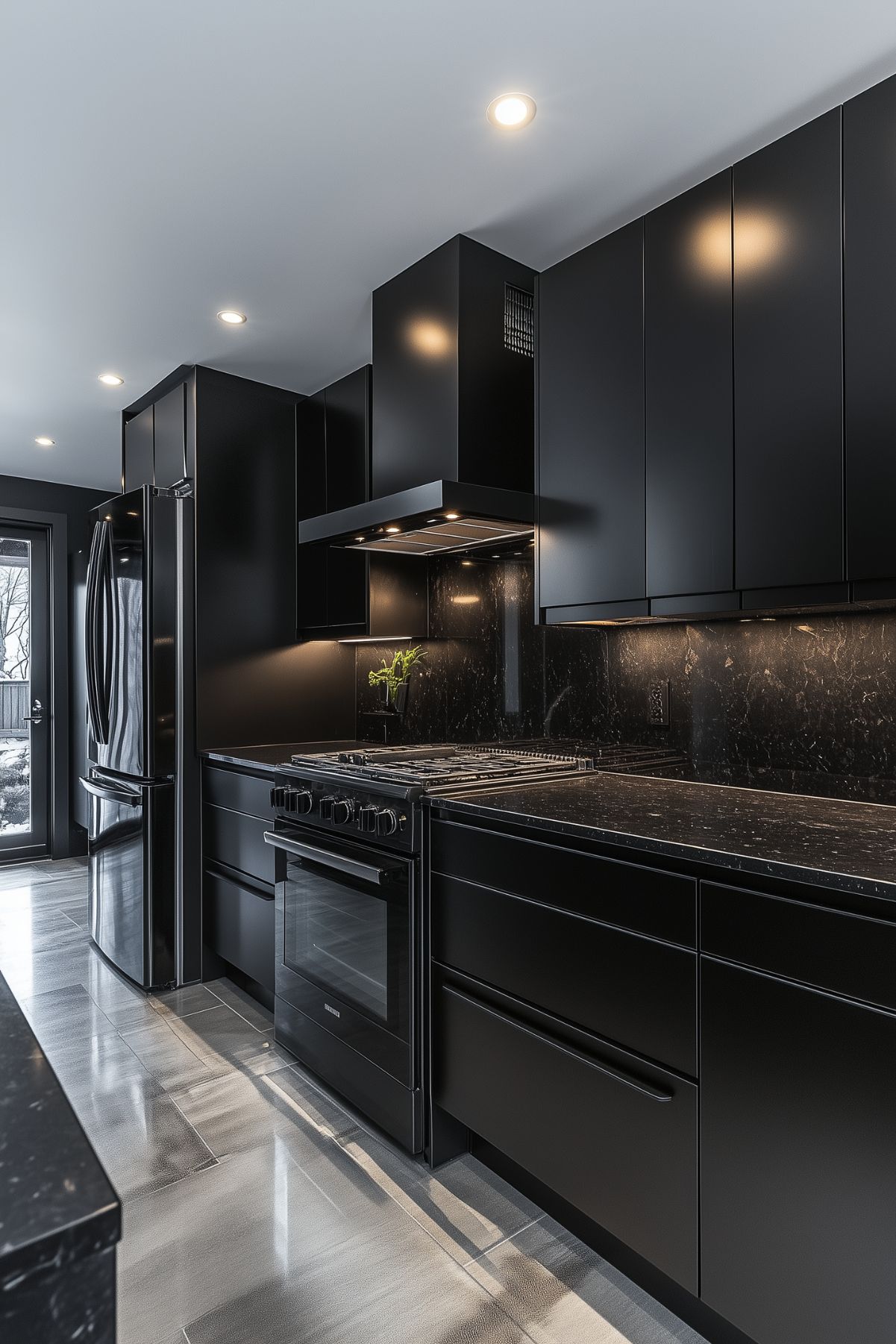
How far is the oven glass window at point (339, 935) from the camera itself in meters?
2.12

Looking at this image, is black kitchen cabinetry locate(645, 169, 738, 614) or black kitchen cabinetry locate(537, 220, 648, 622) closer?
black kitchen cabinetry locate(645, 169, 738, 614)

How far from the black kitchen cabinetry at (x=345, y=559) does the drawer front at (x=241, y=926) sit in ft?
3.68

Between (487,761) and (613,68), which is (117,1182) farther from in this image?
(613,68)

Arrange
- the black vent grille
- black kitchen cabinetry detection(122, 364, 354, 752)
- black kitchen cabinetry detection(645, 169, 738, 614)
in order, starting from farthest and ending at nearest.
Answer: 1. black kitchen cabinetry detection(122, 364, 354, 752)
2. the black vent grille
3. black kitchen cabinetry detection(645, 169, 738, 614)

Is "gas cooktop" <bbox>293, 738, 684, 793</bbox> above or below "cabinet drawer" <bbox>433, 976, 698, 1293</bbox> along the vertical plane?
above

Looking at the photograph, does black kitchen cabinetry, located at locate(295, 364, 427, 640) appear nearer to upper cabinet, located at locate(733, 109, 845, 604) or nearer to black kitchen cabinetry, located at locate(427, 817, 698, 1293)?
black kitchen cabinetry, located at locate(427, 817, 698, 1293)

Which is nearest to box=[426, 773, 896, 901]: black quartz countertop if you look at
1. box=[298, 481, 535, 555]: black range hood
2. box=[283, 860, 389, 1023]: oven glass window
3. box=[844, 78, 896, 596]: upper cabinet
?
box=[283, 860, 389, 1023]: oven glass window

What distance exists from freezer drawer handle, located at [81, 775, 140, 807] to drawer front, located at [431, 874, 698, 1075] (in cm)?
171

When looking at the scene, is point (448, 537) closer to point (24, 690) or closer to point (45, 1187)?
point (45, 1187)

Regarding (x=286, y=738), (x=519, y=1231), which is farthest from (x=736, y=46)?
(x=286, y=738)

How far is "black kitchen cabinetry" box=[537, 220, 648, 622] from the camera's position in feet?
6.78

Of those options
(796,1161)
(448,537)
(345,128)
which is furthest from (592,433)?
(796,1161)

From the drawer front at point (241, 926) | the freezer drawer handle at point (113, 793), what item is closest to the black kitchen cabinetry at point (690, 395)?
the drawer front at point (241, 926)

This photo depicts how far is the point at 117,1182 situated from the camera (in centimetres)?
193
